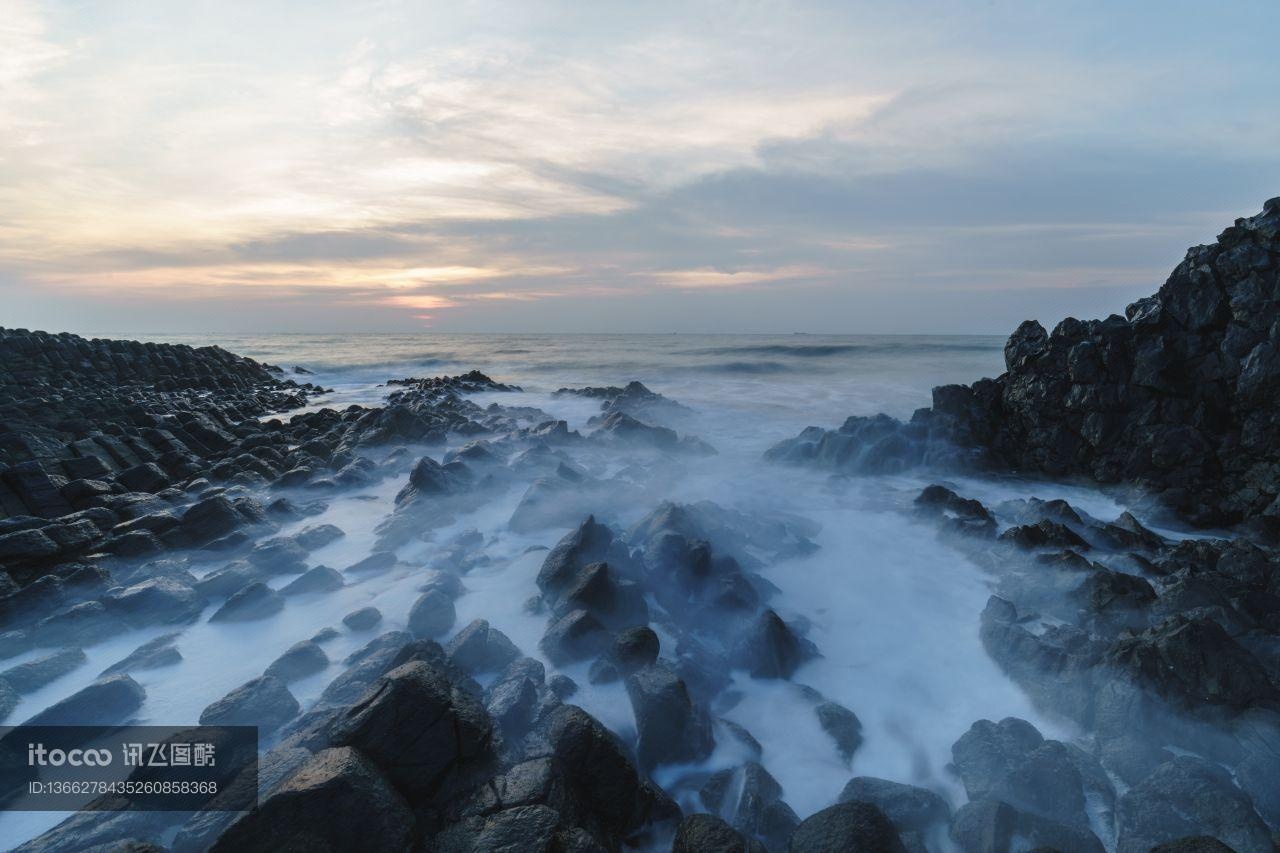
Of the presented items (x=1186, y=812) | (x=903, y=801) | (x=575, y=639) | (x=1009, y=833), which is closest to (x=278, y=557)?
(x=575, y=639)

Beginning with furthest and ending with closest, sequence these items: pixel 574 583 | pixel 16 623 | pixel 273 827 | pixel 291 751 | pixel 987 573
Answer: pixel 987 573, pixel 574 583, pixel 16 623, pixel 291 751, pixel 273 827

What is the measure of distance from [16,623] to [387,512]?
4.24 meters

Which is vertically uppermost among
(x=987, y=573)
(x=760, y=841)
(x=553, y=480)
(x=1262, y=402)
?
(x=1262, y=402)

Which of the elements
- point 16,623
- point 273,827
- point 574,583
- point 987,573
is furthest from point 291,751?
point 987,573

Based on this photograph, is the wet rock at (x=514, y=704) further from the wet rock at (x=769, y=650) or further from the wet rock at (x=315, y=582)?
the wet rock at (x=315, y=582)

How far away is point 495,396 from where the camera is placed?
25.9 meters

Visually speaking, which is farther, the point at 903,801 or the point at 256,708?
the point at 256,708

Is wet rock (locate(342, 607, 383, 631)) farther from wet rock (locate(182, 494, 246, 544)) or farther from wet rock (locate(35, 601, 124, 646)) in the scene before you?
wet rock (locate(182, 494, 246, 544))

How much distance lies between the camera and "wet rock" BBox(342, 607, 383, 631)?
578 centimetres

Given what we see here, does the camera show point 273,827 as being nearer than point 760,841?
Yes

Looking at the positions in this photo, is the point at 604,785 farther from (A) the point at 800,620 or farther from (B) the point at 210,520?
(B) the point at 210,520

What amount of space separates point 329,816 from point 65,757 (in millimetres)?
2704

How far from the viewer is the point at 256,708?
4359 millimetres

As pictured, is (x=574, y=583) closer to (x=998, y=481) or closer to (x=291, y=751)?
(x=291, y=751)
